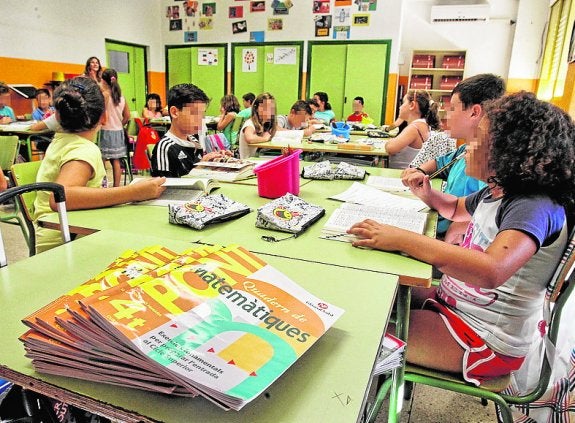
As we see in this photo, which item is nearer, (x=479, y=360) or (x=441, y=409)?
(x=479, y=360)

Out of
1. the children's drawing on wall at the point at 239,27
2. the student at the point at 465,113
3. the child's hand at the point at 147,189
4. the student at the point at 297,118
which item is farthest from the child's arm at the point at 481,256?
the children's drawing on wall at the point at 239,27

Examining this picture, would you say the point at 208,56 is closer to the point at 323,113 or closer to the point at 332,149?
the point at 323,113

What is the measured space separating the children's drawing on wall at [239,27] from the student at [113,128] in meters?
4.61

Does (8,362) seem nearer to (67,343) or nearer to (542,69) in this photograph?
(67,343)

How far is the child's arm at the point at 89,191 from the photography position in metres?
1.47

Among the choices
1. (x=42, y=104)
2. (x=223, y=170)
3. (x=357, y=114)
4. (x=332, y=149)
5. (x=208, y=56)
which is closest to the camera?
(x=223, y=170)

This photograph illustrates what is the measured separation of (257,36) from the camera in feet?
28.2

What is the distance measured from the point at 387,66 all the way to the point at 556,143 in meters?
7.51

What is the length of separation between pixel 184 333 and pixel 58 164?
122 cm

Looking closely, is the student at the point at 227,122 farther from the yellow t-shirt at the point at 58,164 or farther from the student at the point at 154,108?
the yellow t-shirt at the point at 58,164

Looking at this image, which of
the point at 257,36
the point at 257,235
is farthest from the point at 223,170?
the point at 257,36

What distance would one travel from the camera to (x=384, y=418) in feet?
5.26

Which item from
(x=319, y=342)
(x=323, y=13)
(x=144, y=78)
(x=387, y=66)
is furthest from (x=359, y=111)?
(x=319, y=342)

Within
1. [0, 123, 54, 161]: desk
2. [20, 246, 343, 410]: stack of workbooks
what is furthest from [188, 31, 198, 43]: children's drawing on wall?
[20, 246, 343, 410]: stack of workbooks
